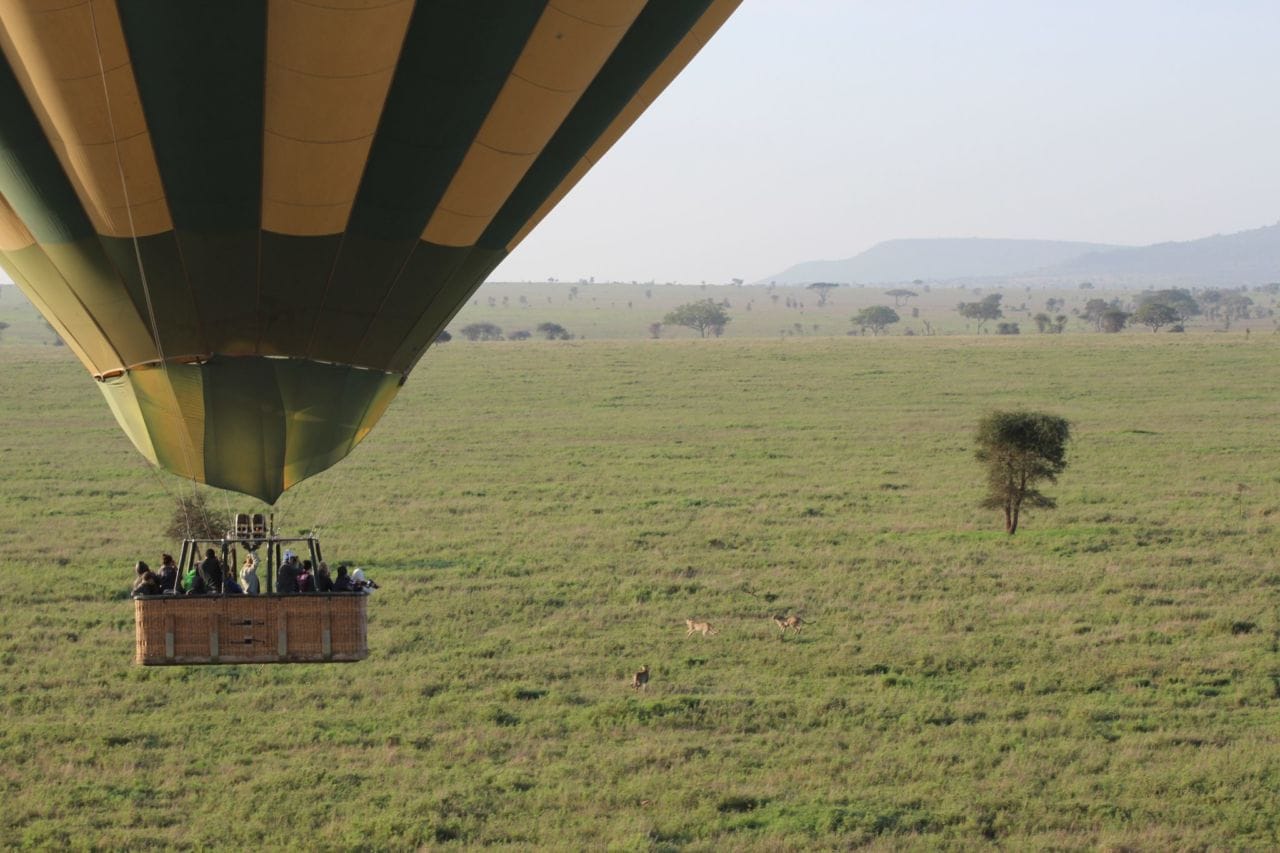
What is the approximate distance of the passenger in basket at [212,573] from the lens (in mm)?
10188

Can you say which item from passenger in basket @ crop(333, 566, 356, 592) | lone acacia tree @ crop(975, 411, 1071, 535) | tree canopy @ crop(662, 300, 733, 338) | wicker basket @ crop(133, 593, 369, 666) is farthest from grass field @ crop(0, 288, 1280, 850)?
tree canopy @ crop(662, 300, 733, 338)

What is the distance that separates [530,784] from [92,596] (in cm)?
940

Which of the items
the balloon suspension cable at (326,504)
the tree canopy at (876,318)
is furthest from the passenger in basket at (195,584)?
the tree canopy at (876,318)

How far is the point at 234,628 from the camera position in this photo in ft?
32.2

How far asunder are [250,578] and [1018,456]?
19928mm

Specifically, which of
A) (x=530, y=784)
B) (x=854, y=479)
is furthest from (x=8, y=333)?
(x=530, y=784)

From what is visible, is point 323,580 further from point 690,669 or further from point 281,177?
point 690,669

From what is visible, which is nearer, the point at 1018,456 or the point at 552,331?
the point at 1018,456

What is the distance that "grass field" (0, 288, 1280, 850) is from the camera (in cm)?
1398

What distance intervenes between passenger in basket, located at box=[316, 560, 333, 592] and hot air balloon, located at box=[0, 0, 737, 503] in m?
1.26

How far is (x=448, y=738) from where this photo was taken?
15852 mm

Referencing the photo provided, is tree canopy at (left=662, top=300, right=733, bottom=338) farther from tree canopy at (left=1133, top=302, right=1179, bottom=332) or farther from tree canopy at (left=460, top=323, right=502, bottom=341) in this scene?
tree canopy at (left=1133, top=302, right=1179, bottom=332)

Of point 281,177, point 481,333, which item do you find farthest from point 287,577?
point 481,333

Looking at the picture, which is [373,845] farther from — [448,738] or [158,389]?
[158,389]
